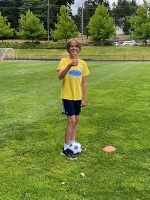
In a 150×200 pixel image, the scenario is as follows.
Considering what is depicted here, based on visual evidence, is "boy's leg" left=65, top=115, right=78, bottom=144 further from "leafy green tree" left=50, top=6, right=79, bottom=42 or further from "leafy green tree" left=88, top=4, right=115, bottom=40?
"leafy green tree" left=50, top=6, right=79, bottom=42

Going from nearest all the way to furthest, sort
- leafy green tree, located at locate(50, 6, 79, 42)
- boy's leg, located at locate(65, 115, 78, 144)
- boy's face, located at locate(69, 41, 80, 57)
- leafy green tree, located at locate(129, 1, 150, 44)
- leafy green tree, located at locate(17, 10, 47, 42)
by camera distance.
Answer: boy's face, located at locate(69, 41, 80, 57)
boy's leg, located at locate(65, 115, 78, 144)
leafy green tree, located at locate(129, 1, 150, 44)
leafy green tree, located at locate(50, 6, 79, 42)
leafy green tree, located at locate(17, 10, 47, 42)

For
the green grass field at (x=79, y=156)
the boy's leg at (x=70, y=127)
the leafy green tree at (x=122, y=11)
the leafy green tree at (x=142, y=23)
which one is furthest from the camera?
the leafy green tree at (x=122, y=11)

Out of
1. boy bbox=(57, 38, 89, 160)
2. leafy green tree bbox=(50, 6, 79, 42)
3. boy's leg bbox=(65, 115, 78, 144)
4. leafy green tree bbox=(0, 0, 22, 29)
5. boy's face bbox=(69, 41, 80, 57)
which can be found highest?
leafy green tree bbox=(0, 0, 22, 29)

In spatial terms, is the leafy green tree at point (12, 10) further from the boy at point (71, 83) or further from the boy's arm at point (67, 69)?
the boy's arm at point (67, 69)

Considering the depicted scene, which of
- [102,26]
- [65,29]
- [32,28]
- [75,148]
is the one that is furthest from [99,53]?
[75,148]

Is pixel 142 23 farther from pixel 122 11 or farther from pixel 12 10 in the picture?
pixel 122 11

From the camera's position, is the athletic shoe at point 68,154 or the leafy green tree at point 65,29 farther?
the leafy green tree at point 65,29

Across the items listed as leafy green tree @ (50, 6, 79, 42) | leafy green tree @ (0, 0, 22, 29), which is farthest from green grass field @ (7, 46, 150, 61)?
leafy green tree @ (0, 0, 22, 29)

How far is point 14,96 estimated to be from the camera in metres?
10.9

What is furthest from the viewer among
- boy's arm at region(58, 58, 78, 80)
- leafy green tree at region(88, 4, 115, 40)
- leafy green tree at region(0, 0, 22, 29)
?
leafy green tree at region(0, 0, 22, 29)

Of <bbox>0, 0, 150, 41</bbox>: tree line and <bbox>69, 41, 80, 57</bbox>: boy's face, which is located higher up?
<bbox>0, 0, 150, 41</bbox>: tree line

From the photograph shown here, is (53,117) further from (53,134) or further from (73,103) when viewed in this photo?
(73,103)

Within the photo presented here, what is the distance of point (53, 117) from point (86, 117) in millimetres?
791

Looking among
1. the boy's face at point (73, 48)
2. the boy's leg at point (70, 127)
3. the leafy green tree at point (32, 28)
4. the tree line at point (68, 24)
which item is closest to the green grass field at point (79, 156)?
the boy's leg at point (70, 127)
